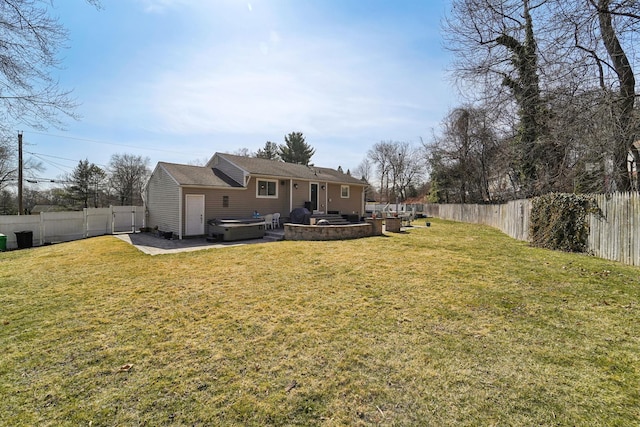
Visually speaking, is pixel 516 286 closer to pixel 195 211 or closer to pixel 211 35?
pixel 211 35

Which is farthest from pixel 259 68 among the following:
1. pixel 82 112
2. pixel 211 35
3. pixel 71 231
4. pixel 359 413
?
pixel 71 231

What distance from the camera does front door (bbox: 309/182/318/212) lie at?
58.4ft

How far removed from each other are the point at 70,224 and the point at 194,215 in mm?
7408

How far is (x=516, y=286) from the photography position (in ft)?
17.5

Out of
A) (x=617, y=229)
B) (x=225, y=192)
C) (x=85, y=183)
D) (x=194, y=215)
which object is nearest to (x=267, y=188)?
(x=225, y=192)

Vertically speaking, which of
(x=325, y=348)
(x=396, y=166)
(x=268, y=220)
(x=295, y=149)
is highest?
(x=295, y=149)

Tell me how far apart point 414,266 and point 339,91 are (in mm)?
9280

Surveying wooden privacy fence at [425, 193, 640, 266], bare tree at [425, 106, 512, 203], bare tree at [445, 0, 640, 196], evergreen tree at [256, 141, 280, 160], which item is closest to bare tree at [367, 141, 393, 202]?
bare tree at [425, 106, 512, 203]

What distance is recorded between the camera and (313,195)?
59.0ft

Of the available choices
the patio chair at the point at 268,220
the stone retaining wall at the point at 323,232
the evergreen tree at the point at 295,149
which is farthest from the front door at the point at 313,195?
the evergreen tree at the point at 295,149

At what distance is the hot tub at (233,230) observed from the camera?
1186 centimetres

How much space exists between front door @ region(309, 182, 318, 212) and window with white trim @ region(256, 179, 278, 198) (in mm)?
2511

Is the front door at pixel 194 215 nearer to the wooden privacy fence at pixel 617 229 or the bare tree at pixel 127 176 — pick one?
the wooden privacy fence at pixel 617 229

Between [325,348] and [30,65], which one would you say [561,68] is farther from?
[30,65]
